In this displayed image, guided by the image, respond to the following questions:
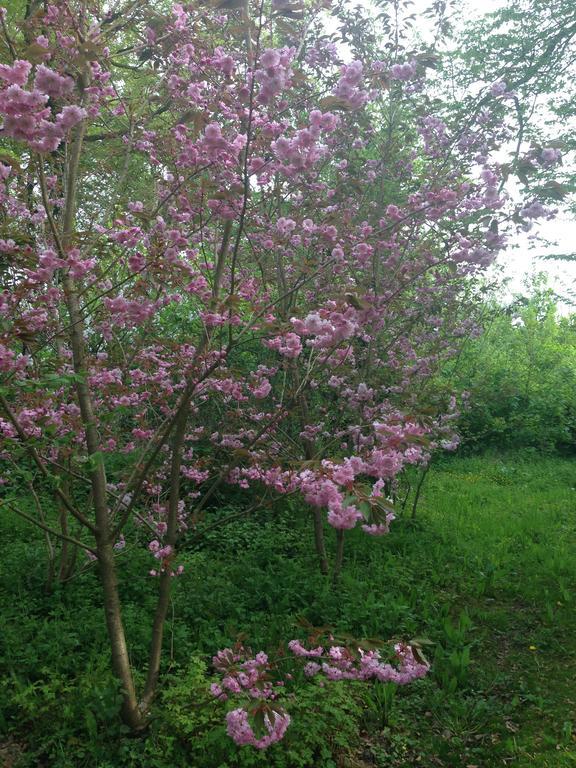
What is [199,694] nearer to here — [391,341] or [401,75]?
[391,341]

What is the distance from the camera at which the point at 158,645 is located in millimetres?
2768

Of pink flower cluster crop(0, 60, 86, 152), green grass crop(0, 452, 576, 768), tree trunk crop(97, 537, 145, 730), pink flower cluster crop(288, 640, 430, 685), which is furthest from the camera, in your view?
green grass crop(0, 452, 576, 768)

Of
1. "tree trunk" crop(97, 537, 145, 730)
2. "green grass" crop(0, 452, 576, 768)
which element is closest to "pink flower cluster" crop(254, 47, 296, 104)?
"tree trunk" crop(97, 537, 145, 730)

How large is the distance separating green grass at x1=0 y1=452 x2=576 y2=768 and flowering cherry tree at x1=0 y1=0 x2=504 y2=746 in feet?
0.82

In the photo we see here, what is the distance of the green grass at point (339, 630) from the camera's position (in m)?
2.73

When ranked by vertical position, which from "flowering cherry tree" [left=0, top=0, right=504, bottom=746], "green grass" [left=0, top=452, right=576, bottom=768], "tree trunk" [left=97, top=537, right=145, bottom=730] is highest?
"flowering cherry tree" [left=0, top=0, right=504, bottom=746]

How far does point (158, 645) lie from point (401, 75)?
11.7 feet

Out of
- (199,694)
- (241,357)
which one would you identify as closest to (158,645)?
(199,694)

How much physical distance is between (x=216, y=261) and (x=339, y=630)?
246 centimetres

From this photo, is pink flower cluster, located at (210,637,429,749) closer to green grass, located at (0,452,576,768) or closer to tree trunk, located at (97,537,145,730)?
green grass, located at (0,452,576,768)

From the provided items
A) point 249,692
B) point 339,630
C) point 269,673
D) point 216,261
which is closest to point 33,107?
point 216,261

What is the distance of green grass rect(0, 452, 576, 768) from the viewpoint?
273cm

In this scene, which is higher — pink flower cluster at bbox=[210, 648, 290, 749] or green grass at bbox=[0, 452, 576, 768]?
pink flower cluster at bbox=[210, 648, 290, 749]

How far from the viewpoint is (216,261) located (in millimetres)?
3490
